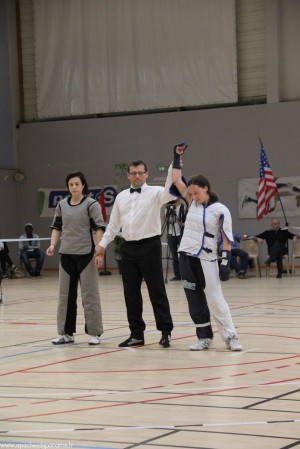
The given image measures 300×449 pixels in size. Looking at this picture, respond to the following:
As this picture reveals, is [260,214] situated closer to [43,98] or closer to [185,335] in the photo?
[43,98]

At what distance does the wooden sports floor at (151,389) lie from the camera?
5.38 metres

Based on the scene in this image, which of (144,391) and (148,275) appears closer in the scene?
(144,391)

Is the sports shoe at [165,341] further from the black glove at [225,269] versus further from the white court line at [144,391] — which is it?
the white court line at [144,391]

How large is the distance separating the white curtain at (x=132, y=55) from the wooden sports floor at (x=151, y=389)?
15280mm

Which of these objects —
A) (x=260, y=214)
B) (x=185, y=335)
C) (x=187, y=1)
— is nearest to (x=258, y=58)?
(x=187, y=1)

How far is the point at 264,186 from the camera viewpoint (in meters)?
24.7

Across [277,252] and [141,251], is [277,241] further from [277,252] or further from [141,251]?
[141,251]

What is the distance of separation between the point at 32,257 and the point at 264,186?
6.59m

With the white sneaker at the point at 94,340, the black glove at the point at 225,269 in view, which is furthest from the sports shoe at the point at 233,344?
the white sneaker at the point at 94,340

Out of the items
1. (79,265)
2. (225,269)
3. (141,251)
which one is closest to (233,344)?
(225,269)

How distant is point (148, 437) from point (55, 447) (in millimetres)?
564

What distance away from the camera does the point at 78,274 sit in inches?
399

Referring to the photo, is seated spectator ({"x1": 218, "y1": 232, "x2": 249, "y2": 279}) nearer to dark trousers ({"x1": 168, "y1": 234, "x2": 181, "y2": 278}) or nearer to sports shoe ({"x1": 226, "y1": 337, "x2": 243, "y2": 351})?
dark trousers ({"x1": 168, "y1": 234, "x2": 181, "y2": 278})

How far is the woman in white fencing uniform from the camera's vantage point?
923 centimetres
